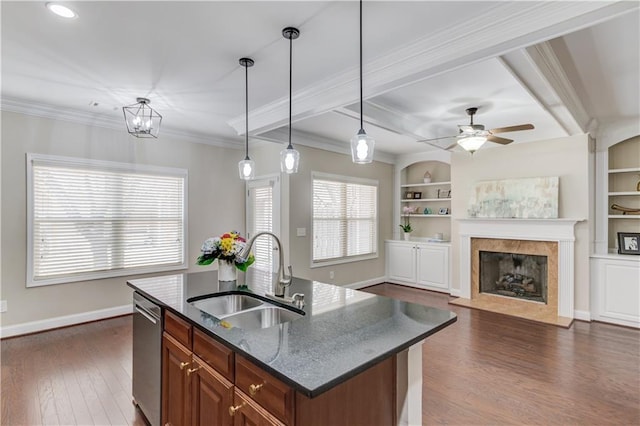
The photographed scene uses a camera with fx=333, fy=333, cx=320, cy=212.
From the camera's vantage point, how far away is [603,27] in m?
2.33

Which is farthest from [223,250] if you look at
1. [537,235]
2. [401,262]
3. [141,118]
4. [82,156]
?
[401,262]

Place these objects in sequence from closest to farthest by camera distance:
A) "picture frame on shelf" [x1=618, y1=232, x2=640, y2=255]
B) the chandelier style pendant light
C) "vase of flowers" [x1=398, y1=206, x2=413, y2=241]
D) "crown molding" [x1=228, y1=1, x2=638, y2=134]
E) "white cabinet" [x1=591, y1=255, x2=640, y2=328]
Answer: "crown molding" [x1=228, y1=1, x2=638, y2=134], the chandelier style pendant light, "white cabinet" [x1=591, y1=255, x2=640, y2=328], "picture frame on shelf" [x1=618, y1=232, x2=640, y2=255], "vase of flowers" [x1=398, y1=206, x2=413, y2=241]

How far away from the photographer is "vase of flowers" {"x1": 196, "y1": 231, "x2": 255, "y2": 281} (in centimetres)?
240

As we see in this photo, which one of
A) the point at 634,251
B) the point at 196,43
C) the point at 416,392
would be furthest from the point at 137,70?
the point at 634,251

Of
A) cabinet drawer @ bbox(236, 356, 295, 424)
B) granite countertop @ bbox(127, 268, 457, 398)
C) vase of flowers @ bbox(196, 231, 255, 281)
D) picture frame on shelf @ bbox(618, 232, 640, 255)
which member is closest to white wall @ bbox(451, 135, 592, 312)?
picture frame on shelf @ bbox(618, 232, 640, 255)

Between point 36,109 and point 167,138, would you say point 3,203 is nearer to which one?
point 36,109

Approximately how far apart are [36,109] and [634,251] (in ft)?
25.4

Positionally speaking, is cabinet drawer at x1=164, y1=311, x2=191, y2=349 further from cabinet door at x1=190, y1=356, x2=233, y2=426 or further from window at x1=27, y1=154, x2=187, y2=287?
window at x1=27, y1=154, x2=187, y2=287

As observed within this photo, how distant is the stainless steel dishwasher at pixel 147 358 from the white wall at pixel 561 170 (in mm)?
5046

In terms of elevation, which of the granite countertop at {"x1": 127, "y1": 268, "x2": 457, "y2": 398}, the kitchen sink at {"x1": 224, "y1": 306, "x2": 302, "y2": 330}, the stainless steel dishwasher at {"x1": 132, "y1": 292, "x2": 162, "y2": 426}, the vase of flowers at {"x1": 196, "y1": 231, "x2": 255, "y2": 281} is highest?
the vase of flowers at {"x1": 196, "y1": 231, "x2": 255, "y2": 281}

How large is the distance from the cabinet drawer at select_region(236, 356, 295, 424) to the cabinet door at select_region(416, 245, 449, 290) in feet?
17.4

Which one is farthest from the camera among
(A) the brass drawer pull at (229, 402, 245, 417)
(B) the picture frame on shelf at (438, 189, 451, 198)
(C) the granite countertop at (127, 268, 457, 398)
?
(B) the picture frame on shelf at (438, 189, 451, 198)

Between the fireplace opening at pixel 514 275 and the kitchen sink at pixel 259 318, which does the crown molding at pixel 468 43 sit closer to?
the kitchen sink at pixel 259 318

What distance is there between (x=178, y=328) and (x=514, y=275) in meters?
5.28
